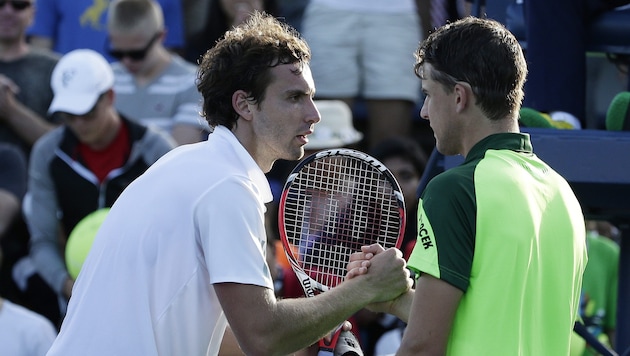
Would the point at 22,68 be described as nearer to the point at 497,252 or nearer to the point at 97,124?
the point at 97,124

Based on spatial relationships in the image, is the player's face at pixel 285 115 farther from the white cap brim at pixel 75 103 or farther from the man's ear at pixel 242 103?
the white cap brim at pixel 75 103

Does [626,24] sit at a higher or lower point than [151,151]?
higher

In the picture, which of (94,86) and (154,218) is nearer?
(154,218)

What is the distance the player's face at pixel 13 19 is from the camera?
7258 mm

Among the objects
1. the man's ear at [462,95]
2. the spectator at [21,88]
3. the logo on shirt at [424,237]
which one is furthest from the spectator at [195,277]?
the spectator at [21,88]

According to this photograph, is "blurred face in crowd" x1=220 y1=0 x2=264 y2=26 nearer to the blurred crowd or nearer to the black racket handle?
the blurred crowd

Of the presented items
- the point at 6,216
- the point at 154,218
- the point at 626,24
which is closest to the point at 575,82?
the point at 626,24

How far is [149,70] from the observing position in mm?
7203

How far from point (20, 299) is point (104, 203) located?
0.81 metres

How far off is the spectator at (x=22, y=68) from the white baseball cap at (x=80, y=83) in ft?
1.95

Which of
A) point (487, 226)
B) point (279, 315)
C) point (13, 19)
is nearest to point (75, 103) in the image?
point (13, 19)

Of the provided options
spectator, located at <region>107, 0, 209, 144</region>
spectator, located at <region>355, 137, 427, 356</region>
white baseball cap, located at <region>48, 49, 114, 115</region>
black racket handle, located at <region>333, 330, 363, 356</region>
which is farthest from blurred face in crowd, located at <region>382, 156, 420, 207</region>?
black racket handle, located at <region>333, 330, 363, 356</region>

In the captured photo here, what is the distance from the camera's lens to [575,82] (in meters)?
4.79

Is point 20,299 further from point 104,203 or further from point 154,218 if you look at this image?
point 154,218
